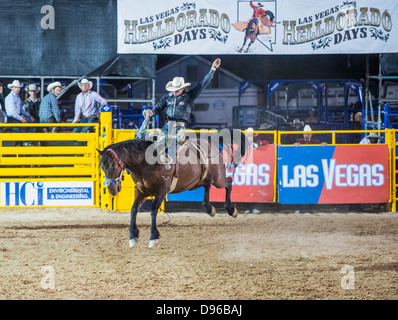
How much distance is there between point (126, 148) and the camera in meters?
7.75

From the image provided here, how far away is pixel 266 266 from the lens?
287 inches

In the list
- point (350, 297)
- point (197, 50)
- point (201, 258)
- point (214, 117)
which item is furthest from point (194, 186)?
point (214, 117)

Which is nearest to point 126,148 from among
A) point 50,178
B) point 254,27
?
point 50,178

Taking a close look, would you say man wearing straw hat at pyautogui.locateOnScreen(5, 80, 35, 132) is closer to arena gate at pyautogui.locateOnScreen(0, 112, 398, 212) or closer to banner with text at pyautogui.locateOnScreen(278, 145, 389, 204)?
arena gate at pyautogui.locateOnScreen(0, 112, 398, 212)

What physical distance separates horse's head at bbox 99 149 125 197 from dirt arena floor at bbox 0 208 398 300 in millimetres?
974

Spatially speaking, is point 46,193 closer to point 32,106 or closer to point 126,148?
point 32,106

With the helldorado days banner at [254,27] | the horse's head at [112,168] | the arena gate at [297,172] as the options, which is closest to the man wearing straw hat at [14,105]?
the arena gate at [297,172]

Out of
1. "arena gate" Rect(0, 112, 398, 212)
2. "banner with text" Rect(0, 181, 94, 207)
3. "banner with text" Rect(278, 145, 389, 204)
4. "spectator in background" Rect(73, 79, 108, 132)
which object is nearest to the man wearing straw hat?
"arena gate" Rect(0, 112, 398, 212)

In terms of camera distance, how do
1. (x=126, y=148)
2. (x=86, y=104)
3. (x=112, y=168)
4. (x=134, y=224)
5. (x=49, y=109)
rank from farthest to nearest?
(x=86, y=104)
(x=49, y=109)
(x=134, y=224)
(x=126, y=148)
(x=112, y=168)

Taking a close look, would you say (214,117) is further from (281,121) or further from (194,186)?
(194,186)

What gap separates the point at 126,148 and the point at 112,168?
0.42 m

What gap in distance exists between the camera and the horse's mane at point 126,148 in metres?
7.51

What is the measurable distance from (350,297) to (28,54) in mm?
10122

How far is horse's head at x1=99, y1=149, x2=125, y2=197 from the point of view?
7379 millimetres
